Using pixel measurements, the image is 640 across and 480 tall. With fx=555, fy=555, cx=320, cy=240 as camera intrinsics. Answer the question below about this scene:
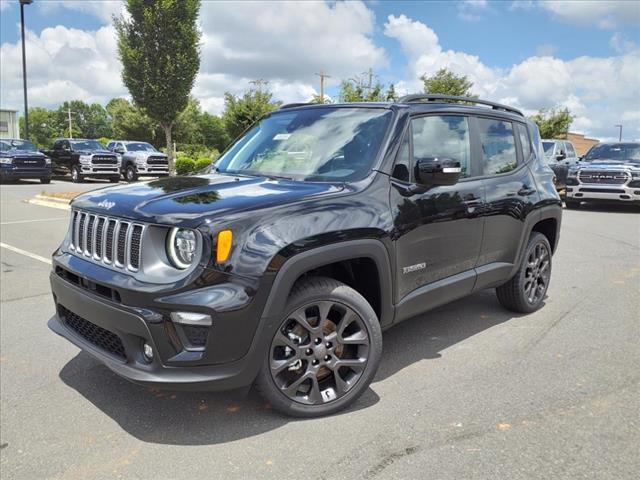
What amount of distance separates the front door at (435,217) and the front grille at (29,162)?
2211 cm

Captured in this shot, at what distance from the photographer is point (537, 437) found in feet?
9.65

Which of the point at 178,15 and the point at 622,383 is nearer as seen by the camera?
the point at 622,383

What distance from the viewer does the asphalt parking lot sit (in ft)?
8.87

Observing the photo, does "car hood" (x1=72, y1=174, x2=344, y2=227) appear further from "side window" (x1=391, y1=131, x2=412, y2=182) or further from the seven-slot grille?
"side window" (x1=391, y1=131, x2=412, y2=182)

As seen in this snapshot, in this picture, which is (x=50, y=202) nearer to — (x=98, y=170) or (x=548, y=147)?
(x=98, y=170)

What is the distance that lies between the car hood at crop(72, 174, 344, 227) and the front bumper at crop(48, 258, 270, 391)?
1.46 ft

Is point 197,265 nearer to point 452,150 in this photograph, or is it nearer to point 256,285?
point 256,285

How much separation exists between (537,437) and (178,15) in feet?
54.2

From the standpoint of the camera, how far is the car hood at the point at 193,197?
2.83m

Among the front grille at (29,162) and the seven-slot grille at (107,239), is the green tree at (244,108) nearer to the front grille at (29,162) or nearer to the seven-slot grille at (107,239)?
the front grille at (29,162)

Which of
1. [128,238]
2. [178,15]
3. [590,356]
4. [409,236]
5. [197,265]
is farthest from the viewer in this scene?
[178,15]

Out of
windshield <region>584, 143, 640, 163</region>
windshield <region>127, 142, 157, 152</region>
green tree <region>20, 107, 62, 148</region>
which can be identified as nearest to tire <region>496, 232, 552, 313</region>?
windshield <region>584, 143, 640, 163</region>

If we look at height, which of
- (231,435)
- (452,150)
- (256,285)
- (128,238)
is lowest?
(231,435)

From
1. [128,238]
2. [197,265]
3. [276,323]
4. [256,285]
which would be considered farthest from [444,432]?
[128,238]
